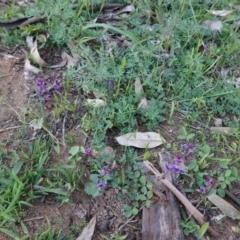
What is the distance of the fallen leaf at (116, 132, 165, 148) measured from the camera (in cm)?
216

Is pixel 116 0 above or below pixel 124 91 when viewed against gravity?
above

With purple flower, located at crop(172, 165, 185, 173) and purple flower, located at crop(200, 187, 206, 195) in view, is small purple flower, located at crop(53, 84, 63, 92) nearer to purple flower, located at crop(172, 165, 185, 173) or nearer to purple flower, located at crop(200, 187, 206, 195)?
purple flower, located at crop(172, 165, 185, 173)

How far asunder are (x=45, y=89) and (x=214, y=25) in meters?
1.21

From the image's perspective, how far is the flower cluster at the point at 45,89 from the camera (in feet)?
7.59

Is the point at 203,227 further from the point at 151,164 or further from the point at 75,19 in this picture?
the point at 75,19

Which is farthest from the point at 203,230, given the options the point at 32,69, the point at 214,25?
the point at 214,25

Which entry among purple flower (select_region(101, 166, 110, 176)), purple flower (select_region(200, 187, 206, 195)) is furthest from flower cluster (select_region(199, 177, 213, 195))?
purple flower (select_region(101, 166, 110, 176))

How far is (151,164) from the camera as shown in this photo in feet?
6.86

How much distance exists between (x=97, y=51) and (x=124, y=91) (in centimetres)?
33

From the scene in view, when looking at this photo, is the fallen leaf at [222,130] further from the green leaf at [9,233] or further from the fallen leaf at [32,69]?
the green leaf at [9,233]

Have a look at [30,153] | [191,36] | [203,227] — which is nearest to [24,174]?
[30,153]

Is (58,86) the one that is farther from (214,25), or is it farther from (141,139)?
(214,25)

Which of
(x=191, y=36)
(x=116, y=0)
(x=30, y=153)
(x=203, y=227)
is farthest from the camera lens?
(x=116, y=0)

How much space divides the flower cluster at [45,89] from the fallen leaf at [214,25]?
1085 millimetres
